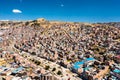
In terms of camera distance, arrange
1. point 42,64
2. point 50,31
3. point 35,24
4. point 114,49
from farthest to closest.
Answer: point 35,24, point 50,31, point 114,49, point 42,64

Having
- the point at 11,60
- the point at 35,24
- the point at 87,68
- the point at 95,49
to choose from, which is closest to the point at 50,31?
the point at 35,24

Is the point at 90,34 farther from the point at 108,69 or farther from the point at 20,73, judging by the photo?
the point at 20,73

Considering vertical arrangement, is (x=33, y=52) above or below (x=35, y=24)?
below

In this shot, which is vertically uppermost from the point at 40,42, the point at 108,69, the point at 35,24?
the point at 35,24

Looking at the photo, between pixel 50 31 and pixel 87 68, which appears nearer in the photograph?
pixel 87 68

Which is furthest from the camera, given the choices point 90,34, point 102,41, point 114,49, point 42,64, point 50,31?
point 50,31

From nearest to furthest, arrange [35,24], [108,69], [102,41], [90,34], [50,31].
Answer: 1. [108,69]
2. [102,41]
3. [90,34]
4. [50,31]
5. [35,24]

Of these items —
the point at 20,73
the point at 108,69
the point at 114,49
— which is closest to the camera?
the point at 20,73

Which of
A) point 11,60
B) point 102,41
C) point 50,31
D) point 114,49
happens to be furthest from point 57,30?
point 11,60

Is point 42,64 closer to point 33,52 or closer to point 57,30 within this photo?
point 33,52
